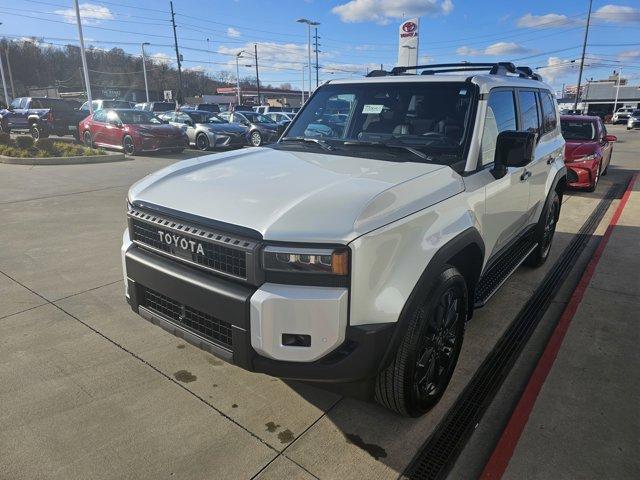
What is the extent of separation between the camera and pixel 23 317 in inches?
155

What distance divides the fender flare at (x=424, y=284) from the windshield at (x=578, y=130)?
967 centimetres

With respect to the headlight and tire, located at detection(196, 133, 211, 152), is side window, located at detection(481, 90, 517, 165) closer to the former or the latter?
the headlight

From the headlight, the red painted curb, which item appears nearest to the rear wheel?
the red painted curb

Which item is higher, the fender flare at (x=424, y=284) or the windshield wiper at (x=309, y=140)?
the windshield wiper at (x=309, y=140)

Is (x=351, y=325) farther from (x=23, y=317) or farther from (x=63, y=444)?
(x=23, y=317)

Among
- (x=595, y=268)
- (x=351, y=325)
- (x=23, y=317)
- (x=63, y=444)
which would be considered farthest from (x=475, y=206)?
(x=23, y=317)

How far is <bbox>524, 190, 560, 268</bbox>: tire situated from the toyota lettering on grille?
3821 millimetres

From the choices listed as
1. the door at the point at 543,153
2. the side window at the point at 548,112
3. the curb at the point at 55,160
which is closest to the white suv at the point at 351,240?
the door at the point at 543,153

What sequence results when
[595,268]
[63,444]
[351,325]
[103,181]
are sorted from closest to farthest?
[351,325]
[63,444]
[595,268]
[103,181]

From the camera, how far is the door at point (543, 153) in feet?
14.4

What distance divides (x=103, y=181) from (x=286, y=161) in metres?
9.20

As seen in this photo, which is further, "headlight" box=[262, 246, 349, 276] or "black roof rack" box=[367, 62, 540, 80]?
"black roof rack" box=[367, 62, 540, 80]

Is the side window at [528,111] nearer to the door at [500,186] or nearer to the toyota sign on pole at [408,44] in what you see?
the door at [500,186]

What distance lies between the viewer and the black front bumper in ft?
6.97
